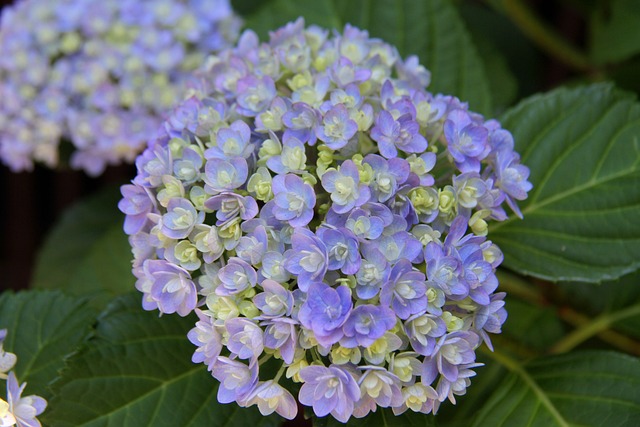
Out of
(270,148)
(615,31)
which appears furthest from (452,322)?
(615,31)

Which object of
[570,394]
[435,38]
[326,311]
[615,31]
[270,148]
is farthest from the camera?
[615,31]

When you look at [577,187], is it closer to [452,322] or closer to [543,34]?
[452,322]

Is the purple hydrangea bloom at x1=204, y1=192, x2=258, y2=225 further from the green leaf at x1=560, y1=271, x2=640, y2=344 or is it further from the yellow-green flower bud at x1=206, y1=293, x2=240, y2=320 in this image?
the green leaf at x1=560, y1=271, x2=640, y2=344

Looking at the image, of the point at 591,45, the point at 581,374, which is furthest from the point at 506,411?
the point at 591,45

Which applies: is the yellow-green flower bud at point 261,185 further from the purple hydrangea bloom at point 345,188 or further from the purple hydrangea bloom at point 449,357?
the purple hydrangea bloom at point 449,357

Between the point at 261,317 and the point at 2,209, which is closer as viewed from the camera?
the point at 261,317

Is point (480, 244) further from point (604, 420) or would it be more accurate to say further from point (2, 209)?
point (2, 209)
